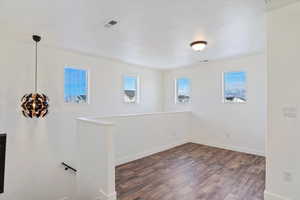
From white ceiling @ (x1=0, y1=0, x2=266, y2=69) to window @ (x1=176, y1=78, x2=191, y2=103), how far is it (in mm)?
1992

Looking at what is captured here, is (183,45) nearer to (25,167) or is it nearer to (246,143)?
(246,143)

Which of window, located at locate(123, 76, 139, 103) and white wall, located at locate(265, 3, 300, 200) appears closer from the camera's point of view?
white wall, located at locate(265, 3, 300, 200)

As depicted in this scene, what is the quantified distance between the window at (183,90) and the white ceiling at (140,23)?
6.54 ft

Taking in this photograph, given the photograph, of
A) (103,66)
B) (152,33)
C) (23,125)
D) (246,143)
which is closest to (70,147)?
(23,125)

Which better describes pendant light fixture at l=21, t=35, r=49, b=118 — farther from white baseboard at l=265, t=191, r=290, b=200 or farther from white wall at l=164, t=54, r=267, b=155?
white wall at l=164, t=54, r=267, b=155

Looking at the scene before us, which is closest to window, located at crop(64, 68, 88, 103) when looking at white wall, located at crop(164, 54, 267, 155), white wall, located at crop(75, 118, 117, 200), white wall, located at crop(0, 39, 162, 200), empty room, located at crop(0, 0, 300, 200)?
empty room, located at crop(0, 0, 300, 200)

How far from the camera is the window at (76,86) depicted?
13.1 feet

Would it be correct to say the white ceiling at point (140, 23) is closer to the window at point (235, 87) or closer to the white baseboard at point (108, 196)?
the window at point (235, 87)

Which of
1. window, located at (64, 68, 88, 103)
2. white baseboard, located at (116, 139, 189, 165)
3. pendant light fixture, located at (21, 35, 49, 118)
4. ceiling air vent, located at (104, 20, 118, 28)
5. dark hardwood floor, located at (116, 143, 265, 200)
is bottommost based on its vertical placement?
dark hardwood floor, located at (116, 143, 265, 200)

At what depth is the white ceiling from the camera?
81.1 inches

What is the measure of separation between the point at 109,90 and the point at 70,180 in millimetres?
2542

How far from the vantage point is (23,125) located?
10.7 feet

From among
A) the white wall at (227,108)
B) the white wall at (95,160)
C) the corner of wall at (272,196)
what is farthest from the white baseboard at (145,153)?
the corner of wall at (272,196)

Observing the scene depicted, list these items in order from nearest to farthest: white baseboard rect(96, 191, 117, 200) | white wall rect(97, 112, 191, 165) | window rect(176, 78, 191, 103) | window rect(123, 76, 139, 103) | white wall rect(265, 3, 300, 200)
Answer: white wall rect(265, 3, 300, 200) < white baseboard rect(96, 191, 117, 200) < white wall rect(97, 112, 191, 165) < window rect(123, 76, 139, 103) < window rect(176, 78, 191, 103)
